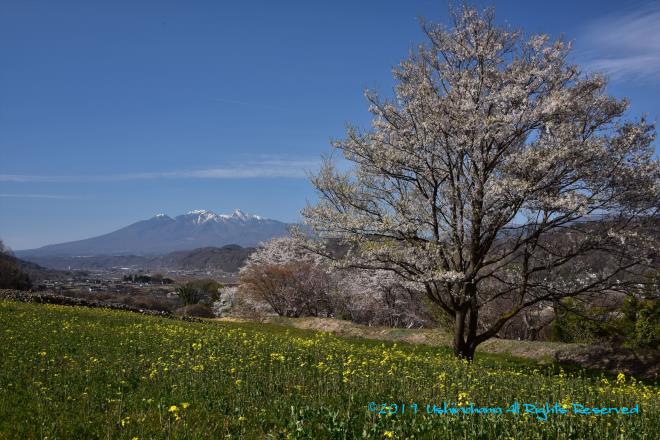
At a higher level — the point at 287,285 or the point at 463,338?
the point at 287,285

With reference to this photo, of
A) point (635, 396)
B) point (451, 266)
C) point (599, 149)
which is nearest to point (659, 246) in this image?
point (599, 149)

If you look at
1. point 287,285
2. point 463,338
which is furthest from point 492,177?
point 287,285

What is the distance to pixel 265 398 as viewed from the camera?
824 cm

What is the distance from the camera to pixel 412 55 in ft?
57.9

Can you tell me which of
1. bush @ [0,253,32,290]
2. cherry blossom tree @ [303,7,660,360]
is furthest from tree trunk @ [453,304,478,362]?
bush @ [0,253,32,290]

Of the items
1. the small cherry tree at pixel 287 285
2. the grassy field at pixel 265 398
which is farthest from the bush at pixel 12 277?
the grassy field at pixel 265 398

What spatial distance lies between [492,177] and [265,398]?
33.6ft

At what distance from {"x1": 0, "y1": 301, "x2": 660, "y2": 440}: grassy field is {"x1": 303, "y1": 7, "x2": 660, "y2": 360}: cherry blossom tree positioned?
498 cm

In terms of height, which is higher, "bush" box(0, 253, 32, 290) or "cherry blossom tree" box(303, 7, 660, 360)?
"cherry blossom tree" box(303, 7, 660, 360)

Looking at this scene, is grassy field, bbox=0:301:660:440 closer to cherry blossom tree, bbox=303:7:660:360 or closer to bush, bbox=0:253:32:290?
cherry blossom tree, bbox=303:7:660:360

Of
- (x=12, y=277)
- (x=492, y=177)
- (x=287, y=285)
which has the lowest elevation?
(x=12, y=277)

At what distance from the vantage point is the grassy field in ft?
21.7

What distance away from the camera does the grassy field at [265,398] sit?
6629 millimetres

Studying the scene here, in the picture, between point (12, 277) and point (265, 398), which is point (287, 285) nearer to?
point (12, 277)
